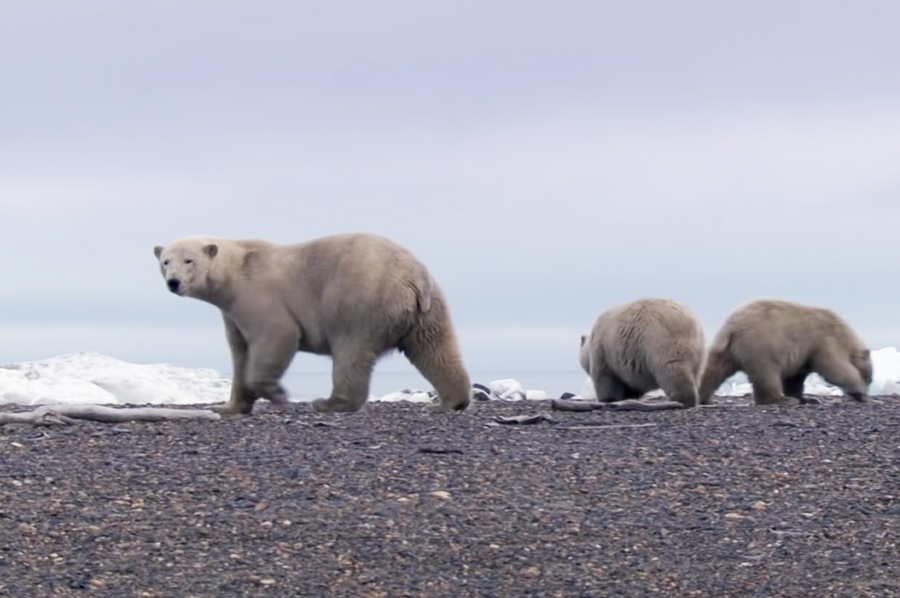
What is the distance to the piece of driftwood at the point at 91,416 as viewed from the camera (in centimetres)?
877

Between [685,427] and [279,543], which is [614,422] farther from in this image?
[279,543]

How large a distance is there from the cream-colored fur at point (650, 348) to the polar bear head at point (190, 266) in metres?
3.00

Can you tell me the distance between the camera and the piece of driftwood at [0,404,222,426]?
28.8ft

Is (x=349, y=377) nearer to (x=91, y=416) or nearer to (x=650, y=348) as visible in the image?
(x=91, y=416)

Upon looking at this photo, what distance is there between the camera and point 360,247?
10.2 m

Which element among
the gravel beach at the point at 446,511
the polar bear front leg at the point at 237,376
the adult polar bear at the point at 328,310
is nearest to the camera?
the gravel beach at the point at 446,511

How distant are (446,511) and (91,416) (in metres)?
3.37

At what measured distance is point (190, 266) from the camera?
10555mm

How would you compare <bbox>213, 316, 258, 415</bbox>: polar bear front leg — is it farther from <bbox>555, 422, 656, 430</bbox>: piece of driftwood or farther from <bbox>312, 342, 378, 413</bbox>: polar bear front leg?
<bbox>555, 422, 656, 430</bbox>: piece of driftwood

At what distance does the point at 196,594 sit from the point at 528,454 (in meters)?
2.55

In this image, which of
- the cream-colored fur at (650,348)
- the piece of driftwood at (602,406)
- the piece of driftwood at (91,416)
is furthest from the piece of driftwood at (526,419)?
the cream-colored fur at (650,348)

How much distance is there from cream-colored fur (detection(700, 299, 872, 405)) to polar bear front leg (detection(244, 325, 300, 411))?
3456 mm

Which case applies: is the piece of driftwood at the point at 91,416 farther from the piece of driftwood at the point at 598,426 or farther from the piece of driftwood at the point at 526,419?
the piece of driftwood at the point at 598,426

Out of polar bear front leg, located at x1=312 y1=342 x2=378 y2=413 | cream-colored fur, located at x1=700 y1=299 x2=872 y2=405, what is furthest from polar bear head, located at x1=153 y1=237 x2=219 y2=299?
cream-colored fur, located at x1=700 y1=299 x2=872 y2=405
